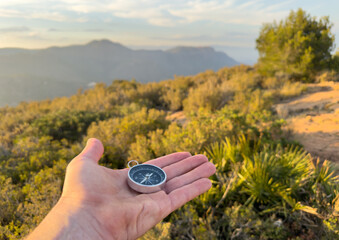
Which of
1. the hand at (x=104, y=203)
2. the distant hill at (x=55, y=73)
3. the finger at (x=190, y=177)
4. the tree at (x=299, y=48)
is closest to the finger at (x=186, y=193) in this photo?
the hand at (x=104, y=203)

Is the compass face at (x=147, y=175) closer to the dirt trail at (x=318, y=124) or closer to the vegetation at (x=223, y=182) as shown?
the vegetation at (x=223, y=182)

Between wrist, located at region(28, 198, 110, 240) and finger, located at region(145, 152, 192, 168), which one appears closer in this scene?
wrist, located at region(28, 198, 110, 240)

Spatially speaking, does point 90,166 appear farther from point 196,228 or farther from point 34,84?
point 34,84

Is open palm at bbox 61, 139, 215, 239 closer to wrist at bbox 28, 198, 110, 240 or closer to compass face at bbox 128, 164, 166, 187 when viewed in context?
wrist at bbox 28, 198, 110, 240

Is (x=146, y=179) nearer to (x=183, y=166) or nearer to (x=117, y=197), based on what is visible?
(x=117, y=197)

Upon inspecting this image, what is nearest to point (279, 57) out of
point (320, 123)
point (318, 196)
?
point (320, 123)

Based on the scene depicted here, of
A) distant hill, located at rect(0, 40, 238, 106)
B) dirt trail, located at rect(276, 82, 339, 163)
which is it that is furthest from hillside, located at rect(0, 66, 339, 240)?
distant hill, located at rect(0, 40, 238, 106)
